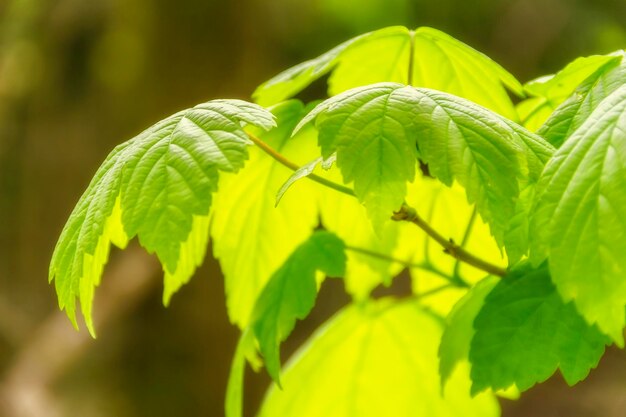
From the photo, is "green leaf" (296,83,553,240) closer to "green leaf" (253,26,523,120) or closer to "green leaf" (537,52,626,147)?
"green leaf" (537,52,626,147)

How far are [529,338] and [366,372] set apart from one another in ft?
1.50

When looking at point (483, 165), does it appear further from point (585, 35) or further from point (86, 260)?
point (585, 35)

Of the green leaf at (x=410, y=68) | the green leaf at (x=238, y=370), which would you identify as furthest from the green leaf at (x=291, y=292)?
the green leaf at (x=410, y=68)

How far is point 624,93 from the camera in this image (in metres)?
0.53

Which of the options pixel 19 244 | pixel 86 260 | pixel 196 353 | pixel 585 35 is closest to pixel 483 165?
pixel 86 260

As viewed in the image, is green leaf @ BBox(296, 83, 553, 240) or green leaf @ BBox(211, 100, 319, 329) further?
green leaf @ BBox(211, 100, 319, 329)

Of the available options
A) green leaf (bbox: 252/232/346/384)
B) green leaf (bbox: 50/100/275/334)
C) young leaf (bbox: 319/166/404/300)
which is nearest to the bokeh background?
young leaf (bbox: 319/166/404/300)

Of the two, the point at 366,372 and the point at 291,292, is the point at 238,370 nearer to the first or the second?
the point at 291,292

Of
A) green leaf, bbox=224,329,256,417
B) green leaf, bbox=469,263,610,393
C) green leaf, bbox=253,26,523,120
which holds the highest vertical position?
green leaf, bbox=253,26,523,120

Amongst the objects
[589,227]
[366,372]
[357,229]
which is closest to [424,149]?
[589,227]

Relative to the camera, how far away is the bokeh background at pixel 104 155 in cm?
198

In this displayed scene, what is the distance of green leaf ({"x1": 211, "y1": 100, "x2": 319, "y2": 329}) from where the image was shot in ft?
2.67

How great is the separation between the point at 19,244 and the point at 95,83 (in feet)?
2.33

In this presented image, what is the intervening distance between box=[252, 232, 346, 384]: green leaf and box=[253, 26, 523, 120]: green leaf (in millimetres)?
164
